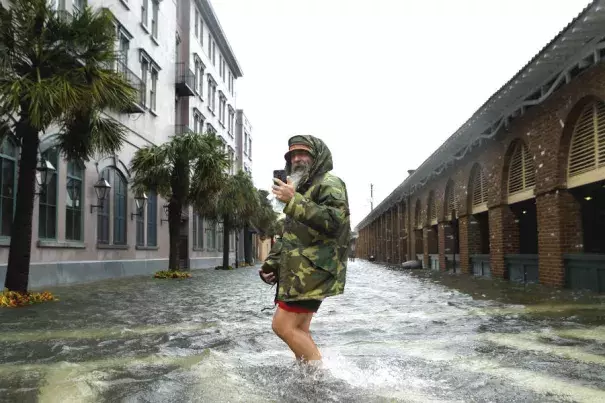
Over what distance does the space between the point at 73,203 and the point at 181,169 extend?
11.1 feet

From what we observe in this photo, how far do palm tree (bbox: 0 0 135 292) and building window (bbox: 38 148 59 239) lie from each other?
180 inches

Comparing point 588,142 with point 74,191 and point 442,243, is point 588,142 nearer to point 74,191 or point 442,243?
point 442,243

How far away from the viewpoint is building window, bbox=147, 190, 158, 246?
22172 millimetres

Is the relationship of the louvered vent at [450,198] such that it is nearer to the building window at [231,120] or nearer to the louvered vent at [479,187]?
the louvered vent at [479,187]

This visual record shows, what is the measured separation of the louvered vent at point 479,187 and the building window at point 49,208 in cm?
1203

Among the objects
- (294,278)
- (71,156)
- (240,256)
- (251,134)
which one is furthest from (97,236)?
(251,134)

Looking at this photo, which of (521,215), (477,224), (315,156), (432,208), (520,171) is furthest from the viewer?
(432,208)

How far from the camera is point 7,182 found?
12.1 metres

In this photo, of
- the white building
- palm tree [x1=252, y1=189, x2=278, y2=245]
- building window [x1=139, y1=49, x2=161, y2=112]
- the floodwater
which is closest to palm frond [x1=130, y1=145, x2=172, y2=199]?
the white building

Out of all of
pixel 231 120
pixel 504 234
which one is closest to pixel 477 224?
pixel 504 234

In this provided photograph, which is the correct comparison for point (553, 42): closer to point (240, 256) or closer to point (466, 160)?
point (466, 160)

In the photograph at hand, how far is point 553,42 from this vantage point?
905 centimetres

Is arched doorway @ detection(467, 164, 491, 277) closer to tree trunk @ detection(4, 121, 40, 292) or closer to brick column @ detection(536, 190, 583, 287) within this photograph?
brick column @ detection(536, 190, 583, 287)

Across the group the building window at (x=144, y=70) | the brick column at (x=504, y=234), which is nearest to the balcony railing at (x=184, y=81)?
the building window at (x=144, y=70)
